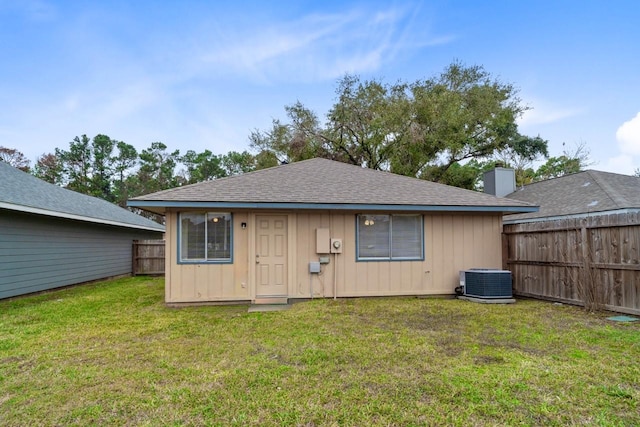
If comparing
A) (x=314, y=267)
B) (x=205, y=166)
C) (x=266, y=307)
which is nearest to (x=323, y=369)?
(x=266, y=307)

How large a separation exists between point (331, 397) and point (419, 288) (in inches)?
203

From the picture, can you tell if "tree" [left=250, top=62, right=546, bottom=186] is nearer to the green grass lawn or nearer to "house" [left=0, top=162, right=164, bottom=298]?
"house" [left=0, top=162, right=164, bottom=298]

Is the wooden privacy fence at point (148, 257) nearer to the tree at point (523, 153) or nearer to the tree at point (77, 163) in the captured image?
the tree at point (523, 153)

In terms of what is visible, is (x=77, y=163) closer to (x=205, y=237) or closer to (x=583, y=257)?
(x=205, y=237)

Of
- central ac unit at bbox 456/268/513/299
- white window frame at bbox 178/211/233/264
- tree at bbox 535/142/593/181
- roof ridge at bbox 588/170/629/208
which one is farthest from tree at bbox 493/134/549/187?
white window frame at bbox 178/211/233/264

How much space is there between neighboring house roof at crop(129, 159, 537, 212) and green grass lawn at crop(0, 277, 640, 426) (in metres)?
2.11

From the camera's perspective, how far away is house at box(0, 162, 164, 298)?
7.27 meters

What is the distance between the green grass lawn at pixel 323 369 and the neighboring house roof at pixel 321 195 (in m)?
2.11

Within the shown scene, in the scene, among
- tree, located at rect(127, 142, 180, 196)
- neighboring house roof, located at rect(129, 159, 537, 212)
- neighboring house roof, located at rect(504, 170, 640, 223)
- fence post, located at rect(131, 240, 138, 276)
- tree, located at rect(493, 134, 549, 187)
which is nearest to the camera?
neighboring house roof, located at rect(129, 159, 537, 212)

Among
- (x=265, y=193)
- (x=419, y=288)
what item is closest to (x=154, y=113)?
(x=265, y=193)

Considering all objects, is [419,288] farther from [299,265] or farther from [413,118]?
[413,118]

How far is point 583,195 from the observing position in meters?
10.4

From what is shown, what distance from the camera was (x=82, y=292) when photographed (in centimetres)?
871

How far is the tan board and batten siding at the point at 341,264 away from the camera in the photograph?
6.68 meters
